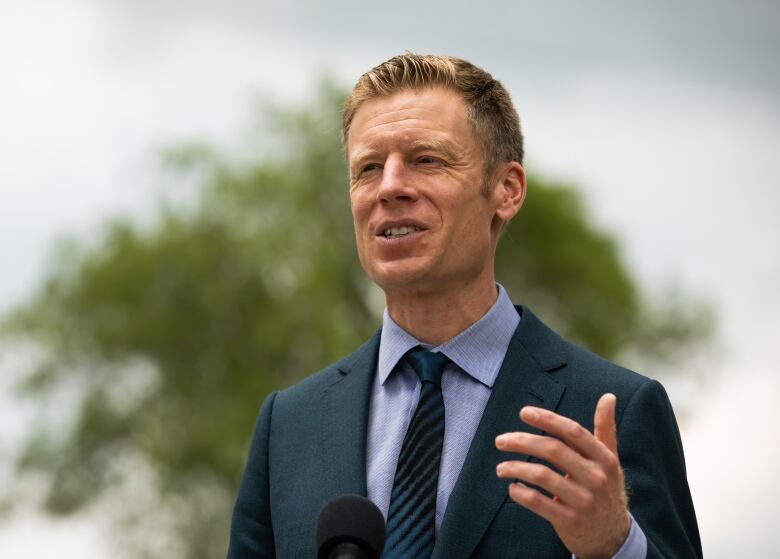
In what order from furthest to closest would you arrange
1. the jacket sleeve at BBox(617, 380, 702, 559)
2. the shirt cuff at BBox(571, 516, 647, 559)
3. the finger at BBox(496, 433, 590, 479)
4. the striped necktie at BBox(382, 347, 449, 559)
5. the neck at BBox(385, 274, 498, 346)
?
the neck at BBox(385, 274, 498, 346)
the striped necktie at BBox(382, 347, 449, 559)
the jacket sleeve at BBox(617, 380, 702, 559)
the shirt cuff at BBox(571, 516, 647, 559)
the finger at BBox(496, 433, 590, 479)

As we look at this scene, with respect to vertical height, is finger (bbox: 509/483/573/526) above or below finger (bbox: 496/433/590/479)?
below

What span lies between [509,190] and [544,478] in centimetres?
180

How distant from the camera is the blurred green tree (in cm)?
3066

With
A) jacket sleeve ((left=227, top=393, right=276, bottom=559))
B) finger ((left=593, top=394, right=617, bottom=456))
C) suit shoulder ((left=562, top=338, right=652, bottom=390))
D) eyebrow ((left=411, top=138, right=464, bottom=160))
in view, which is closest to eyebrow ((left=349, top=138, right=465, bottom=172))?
eyebrow ((left=411, top=138, right=464, bottom=160))

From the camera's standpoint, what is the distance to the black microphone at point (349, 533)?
3.44 metres

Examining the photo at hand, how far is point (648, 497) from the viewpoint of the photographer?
414 cm

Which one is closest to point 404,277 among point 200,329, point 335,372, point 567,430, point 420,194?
point 420,194

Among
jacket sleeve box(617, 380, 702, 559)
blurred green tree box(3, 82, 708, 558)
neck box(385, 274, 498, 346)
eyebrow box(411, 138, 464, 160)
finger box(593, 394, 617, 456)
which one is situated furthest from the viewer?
blurred green tree box(3, 82, 708, 558)

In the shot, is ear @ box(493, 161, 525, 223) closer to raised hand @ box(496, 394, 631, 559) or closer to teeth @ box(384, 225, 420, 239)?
teeth @ box(384, 225, 420, 239)

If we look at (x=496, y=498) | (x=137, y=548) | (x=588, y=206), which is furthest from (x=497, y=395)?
(x=588, y=206)

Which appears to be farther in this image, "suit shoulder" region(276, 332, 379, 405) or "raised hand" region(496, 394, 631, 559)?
"suit shoulder" region(276, 332, 379, 405)

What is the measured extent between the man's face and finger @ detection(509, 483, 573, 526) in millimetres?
1277

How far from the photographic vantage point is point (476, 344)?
468cm

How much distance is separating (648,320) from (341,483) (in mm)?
33442
